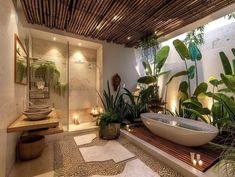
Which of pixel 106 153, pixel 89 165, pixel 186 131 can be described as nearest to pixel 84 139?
pixel 106 153

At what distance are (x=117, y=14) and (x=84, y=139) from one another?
308 cm

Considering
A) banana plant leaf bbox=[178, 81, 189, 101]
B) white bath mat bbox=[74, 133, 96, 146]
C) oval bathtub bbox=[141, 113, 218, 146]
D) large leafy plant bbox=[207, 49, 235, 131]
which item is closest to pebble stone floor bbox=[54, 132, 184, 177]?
white bath mat bbox=[74, 133, 96, 146]

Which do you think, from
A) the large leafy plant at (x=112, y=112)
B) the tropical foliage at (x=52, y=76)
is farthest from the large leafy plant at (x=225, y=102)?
the tropical foliage at (x=52, y=76)

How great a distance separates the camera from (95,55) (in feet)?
15.8

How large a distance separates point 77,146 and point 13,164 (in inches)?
44.0

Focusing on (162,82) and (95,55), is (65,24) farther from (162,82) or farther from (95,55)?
(162,82)

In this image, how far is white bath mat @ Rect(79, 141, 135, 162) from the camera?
238 centimetres

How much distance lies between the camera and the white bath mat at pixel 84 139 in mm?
3082

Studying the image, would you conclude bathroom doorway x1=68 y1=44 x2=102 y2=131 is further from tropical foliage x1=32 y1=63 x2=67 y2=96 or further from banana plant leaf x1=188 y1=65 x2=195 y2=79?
banana plant leaf x1=188 y1=65 x2=195 y2=79

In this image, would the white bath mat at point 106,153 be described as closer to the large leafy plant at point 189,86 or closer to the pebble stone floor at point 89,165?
the pebble stone floor at point 89,165

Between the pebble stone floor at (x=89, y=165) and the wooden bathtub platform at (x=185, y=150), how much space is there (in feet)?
0.89

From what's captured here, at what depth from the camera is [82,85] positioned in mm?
4602

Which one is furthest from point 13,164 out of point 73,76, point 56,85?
point 73,76

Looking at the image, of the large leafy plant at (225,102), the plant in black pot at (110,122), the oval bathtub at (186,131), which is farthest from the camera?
the plant in black pot at (110,122)
